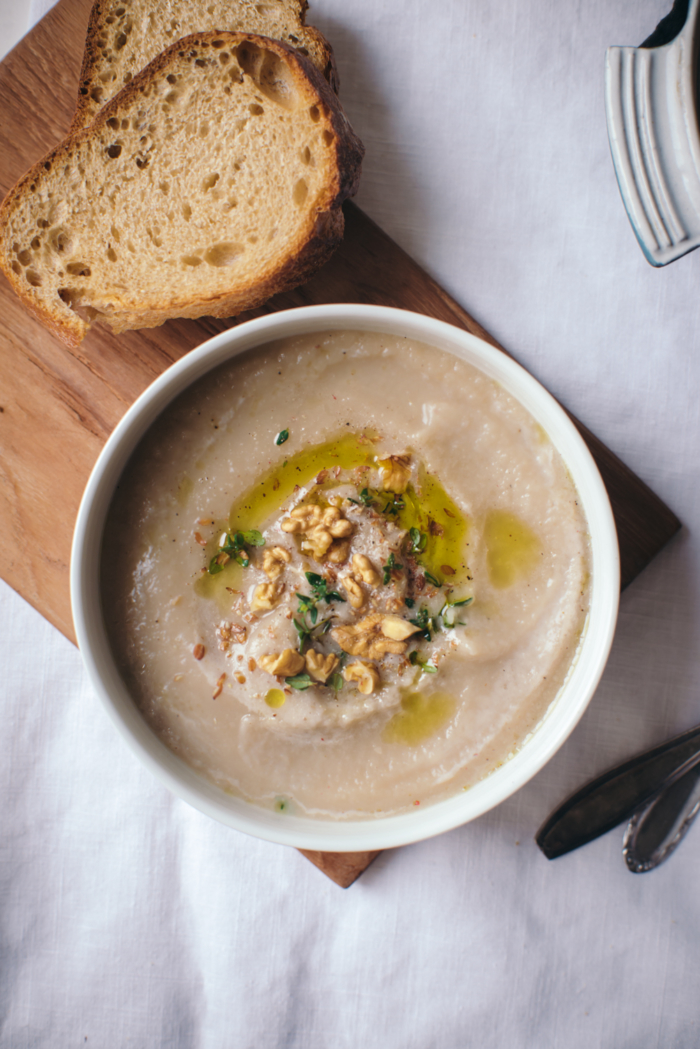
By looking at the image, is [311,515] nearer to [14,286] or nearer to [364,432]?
[364,432]

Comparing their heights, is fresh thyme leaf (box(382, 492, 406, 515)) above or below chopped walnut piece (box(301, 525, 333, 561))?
below

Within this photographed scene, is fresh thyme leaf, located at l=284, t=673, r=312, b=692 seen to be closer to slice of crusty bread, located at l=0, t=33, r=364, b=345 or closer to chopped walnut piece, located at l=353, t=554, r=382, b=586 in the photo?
chopped walnut piece, located at l=353, t=554, r=382, b=586

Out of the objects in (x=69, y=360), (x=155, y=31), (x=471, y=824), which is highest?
(x=155, y=31)

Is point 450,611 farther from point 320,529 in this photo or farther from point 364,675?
point 320,529

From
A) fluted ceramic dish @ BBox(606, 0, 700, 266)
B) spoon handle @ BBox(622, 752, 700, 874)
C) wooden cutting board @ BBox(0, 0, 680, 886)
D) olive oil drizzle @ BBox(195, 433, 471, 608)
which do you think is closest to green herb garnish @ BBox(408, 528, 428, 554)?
olive oil drizzle @ BBox(195, 433, 471, 608)

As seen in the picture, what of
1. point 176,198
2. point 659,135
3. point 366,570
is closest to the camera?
point 659,135

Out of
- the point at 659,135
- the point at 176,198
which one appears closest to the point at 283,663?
the point at 176,198

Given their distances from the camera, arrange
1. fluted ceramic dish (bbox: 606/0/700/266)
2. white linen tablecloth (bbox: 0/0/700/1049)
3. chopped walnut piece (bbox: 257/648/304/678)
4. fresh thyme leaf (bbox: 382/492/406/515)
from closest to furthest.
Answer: fluted ceramic dish (bbox: 606/0/700/266) < chopped walnut piece (bbox: 257/648/304/678) < fresh thyme leaf (bbox: 382/492/406/515) < white linen tablecloth (bbox: 0/0/700/1049)
